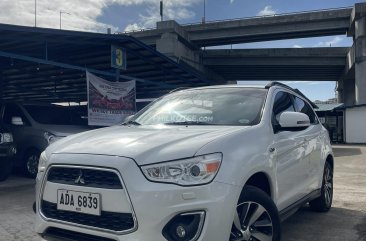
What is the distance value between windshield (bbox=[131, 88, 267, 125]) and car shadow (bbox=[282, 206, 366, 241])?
5.39 ft

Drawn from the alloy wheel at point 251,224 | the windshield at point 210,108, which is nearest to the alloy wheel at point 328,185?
the windshield at point 210,108

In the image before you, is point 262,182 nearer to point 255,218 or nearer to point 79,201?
point 255,218

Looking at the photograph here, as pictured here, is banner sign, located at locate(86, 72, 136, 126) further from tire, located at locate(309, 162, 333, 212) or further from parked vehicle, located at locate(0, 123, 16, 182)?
tire, located at locate(309, 162, 333, 212)

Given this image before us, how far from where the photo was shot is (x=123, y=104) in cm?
1305

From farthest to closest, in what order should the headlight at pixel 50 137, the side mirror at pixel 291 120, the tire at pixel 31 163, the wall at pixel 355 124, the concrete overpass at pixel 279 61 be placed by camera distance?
the concrete overpass at pixel 279 61, the wall at pixel 355 124, the tire at pixel 31 163, the headlight at pixel 50 137, the side mirror at pixel 291 120

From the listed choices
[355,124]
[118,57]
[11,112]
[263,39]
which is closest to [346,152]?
[355,124]

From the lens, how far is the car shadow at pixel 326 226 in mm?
4805

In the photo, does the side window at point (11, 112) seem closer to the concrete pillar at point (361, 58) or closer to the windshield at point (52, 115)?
the windshield at point (52, 115)

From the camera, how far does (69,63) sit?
14.8 meters

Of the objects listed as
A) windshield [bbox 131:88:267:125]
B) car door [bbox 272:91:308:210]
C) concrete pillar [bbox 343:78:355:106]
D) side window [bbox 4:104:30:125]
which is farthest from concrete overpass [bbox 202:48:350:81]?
windshield [bbox 131:88:267:125]

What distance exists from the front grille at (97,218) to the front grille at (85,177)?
0.65 feet

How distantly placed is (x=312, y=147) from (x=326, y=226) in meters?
1.06

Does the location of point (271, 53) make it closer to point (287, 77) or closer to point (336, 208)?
point (287, 77)

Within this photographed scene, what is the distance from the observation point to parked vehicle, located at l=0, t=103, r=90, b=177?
9.25 meters
